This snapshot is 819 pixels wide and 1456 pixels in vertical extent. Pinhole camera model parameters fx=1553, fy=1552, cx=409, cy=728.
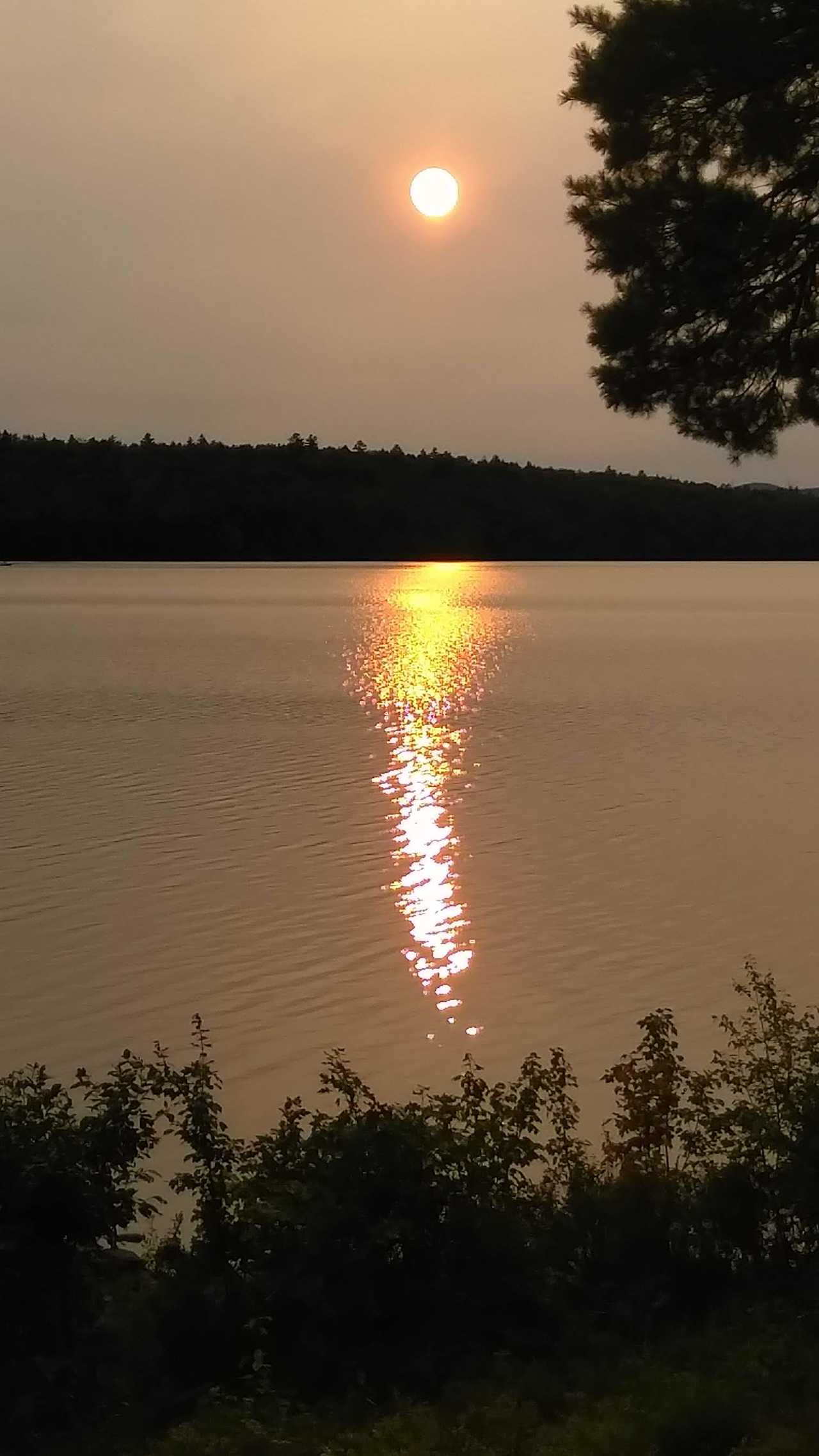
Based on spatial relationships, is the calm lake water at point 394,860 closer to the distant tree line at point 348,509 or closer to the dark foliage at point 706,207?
the dark foliage at point 706,207

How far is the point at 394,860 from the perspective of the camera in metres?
16.0

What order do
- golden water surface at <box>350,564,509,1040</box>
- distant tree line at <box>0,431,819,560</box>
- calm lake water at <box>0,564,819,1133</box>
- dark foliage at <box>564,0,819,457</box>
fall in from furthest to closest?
distant tree line at <box>0,431,819,560</box>, golden water surface at <box>350,564,509,1040</box>, calm lake water at <box>0,564,819,1133</box>, dark foliage at <box>564,0,819,457</box>

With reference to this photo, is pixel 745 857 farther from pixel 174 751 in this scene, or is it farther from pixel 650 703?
pixel 650 703

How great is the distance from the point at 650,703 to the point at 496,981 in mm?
21322

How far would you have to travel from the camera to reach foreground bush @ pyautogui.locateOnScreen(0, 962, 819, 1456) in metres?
4.88

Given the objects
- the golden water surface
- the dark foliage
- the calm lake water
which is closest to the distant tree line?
the golden water surface

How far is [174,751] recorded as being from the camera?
2456 centimetres

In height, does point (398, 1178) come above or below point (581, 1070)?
above

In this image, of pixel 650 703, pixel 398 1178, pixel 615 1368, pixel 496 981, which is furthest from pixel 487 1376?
pixel 650 703

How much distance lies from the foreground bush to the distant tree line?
125718 mm

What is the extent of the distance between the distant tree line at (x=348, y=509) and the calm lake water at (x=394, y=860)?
90.4 m

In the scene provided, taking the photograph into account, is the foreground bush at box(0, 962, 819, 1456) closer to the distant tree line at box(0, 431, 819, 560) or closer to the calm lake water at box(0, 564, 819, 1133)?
the calm lake water at box(0, 564, 819, 1133)

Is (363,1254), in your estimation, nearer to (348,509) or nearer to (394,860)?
(394,860)

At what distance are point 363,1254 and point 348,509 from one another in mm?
138059
